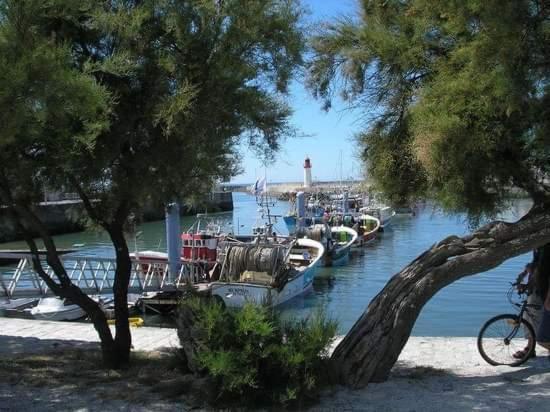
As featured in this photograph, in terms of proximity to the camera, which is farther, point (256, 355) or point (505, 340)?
point (505, 340)

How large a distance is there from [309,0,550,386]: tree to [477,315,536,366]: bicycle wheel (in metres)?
0.80

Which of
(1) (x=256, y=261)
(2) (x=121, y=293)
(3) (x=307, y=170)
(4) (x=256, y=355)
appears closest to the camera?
(4) (x=256, y=355)

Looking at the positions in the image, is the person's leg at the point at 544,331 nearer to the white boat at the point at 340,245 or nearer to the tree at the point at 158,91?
the tree at the point at 158,91

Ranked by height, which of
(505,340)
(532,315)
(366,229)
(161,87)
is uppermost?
(161,87)

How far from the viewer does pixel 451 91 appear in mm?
6688

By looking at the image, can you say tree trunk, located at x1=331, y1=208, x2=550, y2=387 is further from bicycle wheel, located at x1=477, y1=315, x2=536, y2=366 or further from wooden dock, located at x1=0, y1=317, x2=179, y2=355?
wooden dock, located at x1=0, y1=317, x2=179, y2=355

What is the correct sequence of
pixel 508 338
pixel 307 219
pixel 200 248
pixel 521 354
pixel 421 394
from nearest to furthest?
pixel 421 394, pixel 521 354, pixel 508 338, pixel 200 248, pixel 307 219

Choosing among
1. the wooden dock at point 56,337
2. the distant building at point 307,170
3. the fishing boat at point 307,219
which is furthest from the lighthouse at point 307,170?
the wooden dock at point 56,337

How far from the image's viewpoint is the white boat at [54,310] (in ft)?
65.0

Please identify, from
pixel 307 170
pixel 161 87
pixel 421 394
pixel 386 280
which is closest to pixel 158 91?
pixel 161 87

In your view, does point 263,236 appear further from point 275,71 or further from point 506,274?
point 275,71

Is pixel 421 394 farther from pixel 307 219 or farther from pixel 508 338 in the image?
pixel 307 219

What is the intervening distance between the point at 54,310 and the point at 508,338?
15883mm

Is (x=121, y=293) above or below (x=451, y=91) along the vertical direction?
below
